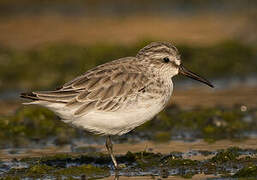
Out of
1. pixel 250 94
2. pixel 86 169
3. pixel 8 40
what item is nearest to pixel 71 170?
pixel 86 169

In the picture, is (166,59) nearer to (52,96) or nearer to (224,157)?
(224,157)

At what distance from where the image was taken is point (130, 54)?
55.1ft

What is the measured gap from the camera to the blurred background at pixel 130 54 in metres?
11.4

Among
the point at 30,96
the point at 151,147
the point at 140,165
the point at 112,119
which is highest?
the point at 30,96

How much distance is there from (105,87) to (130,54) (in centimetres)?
782

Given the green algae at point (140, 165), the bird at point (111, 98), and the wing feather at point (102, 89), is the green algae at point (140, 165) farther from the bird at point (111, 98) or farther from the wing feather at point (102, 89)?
the wing feather at point (102, 89)

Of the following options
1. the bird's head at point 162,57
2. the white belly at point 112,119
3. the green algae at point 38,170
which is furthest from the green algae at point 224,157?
the green algae at point 38,170

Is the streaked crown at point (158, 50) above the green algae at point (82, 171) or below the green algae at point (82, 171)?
above

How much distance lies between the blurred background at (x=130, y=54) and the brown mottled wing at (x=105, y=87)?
1.76m

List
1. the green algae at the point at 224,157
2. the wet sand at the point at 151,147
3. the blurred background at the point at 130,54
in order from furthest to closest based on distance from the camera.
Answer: the blurred background at the point at 130,54 → the wet sand at the point at 151,147 → the green algae at the point at 224,157

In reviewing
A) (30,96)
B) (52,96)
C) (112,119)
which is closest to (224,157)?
(112,119)

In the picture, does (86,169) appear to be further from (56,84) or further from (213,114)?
(56,84)

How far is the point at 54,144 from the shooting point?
35.9 ft

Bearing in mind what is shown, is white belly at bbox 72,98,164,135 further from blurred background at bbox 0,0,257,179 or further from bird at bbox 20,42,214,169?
blurred background at bbox 0,0,257,179
